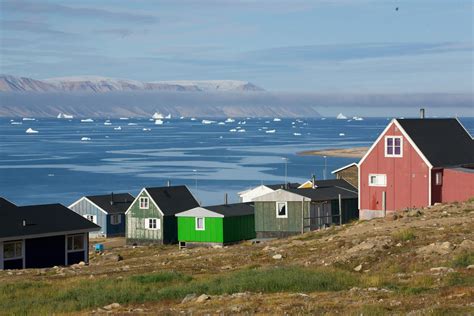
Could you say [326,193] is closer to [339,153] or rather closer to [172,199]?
[172,199]

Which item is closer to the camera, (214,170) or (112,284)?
(112,284)

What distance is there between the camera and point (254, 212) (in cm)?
6047

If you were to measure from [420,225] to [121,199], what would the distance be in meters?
38.3

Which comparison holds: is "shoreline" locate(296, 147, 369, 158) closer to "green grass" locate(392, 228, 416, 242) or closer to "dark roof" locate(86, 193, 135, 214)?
"dark roof" locate(86, 193, 135, 214)

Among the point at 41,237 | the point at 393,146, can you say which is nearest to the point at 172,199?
the point at 393,146

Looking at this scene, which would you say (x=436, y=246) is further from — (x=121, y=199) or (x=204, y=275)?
(x=121, y=199)

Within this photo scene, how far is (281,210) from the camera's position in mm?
58188

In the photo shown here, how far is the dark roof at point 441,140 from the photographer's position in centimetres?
5360

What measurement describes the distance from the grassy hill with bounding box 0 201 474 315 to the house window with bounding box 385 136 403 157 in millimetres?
11420

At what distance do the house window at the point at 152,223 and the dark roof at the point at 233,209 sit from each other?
17.6ft

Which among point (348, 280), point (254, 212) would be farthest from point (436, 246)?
point (254, 212)

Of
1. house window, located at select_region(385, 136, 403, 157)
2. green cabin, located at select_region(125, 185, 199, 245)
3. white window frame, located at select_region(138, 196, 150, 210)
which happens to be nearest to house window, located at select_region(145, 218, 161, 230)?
green cabin, located at select_region(125, 185, 199, 245)

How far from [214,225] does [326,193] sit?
7612 millimetres

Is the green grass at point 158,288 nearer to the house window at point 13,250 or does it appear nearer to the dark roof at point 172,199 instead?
the house window at point 13,250
